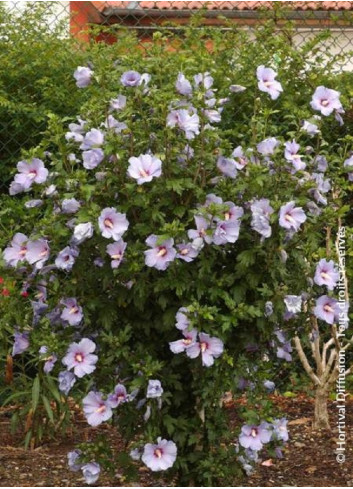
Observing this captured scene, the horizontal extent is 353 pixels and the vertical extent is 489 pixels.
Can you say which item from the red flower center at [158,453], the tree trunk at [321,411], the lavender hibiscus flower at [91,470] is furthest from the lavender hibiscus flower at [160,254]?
the tree trunk at [321,411]

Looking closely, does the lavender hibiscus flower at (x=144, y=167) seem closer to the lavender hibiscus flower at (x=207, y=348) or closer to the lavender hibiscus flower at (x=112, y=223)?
the lavender hibiscus flower at (x=112, y=223)

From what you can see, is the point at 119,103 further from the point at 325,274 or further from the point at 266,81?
the point at 325,274

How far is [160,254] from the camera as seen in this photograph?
115 inches

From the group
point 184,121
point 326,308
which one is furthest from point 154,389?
point 184,121

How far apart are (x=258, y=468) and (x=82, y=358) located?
125cm

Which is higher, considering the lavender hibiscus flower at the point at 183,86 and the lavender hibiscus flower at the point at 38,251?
the lavender hibiscus flower at the point at 183,86

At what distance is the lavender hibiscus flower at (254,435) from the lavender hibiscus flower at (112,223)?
800mm

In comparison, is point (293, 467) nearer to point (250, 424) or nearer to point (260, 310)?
point (250, 424)

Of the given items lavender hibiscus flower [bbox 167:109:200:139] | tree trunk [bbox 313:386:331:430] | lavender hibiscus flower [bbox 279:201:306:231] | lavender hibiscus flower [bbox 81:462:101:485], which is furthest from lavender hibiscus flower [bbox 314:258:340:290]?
tree trunk [bbox 313:386:331:430]

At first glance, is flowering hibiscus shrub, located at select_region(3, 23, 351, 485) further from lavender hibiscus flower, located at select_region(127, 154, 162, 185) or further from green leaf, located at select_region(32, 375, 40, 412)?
green leaf, located at select_region(32, 375, 40, 412)

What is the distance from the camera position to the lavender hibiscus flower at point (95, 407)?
3.13 meters

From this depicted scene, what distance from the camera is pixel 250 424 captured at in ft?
10.5

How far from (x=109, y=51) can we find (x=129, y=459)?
92.3 inches

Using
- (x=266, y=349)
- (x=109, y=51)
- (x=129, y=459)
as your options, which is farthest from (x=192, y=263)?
(x=109, y=51)
